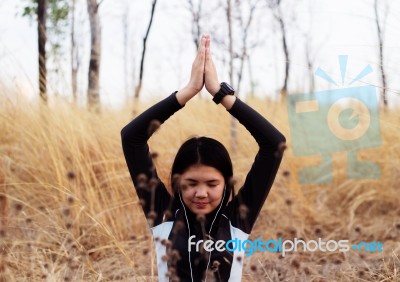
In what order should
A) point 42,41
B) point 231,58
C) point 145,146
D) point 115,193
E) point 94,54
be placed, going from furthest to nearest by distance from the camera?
point 94,54, point 42,41, point 231,58, point 115,193, point 145,146

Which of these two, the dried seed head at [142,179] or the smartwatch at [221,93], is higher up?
the smartwatch at [221,93]

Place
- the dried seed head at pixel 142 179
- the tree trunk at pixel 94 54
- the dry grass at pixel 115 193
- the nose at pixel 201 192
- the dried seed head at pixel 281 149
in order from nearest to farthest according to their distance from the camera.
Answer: the dried seed head at pixel 142 179
the dried seed head at pixel 281 149
the nose at pixel 201 192
the dry grass at pixel 115 193
the tree trunk at pixel 94 54

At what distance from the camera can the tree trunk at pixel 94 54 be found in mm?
4791

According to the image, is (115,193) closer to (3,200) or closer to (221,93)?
(3,200)

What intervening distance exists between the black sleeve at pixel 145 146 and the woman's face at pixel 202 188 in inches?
3.4

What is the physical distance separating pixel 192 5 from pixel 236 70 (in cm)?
220

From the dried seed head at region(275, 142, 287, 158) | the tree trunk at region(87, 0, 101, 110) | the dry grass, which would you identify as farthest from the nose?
the tree trunk at region(87, 0, 101, 110)

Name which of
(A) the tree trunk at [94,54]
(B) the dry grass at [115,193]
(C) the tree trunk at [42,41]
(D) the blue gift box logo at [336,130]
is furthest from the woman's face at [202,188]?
(A) the tree trunk at [94,54]

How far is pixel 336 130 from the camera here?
3.86 metres

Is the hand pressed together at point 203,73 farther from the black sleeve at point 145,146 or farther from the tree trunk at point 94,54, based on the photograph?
the tree trunk at point 94,54

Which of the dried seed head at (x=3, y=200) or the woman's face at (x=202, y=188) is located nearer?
the woman's face at (x=202, y=188)

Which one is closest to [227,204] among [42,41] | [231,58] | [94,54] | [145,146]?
[145,146]

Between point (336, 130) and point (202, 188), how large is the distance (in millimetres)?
2521

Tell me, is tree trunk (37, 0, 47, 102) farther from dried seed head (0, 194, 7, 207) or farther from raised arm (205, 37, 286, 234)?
raised arm (205, 37, 286, 234)
